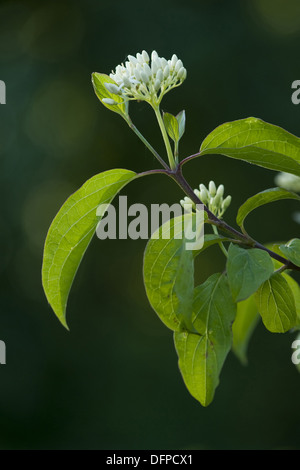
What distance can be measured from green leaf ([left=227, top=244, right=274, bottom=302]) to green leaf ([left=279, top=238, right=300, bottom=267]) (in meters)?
0.03

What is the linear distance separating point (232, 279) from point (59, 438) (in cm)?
357

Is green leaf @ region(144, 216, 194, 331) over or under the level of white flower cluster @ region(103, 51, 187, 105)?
under

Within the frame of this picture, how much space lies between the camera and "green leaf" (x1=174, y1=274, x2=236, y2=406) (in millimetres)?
Result: 813

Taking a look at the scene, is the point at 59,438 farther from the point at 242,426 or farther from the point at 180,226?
the point at 180,226

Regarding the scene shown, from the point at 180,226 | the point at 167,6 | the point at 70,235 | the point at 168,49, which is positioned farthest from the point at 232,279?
the point at 167,6

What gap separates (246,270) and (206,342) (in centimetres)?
14

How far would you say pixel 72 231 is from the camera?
829mm

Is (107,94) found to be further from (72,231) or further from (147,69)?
(72,231)

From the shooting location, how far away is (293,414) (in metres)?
3.95

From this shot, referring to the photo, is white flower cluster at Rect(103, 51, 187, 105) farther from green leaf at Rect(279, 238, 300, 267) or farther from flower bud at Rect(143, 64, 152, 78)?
green leaf at Rect(279, 238, 300, 267)

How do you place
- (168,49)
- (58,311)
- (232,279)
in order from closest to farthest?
(232,279) → (58,311) → (168,49)

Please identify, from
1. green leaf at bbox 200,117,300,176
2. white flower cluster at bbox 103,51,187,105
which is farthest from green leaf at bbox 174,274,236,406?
white flower cluster at bbox 103,51,187,105

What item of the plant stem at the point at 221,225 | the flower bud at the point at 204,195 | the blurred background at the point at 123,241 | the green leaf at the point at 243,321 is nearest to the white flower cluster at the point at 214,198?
the flower bud at the point at 204,195

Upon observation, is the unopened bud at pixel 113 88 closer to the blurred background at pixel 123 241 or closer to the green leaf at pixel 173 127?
the green leaf at pixel 173 127
